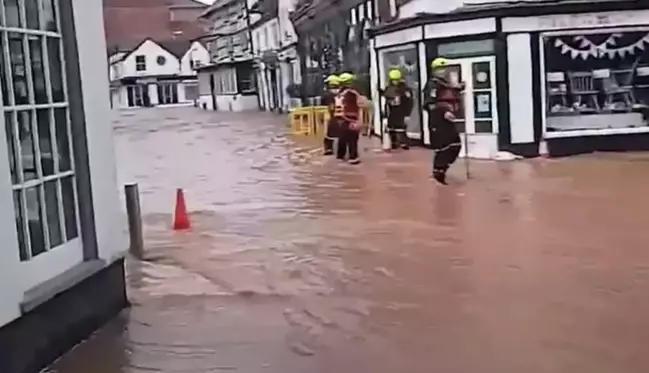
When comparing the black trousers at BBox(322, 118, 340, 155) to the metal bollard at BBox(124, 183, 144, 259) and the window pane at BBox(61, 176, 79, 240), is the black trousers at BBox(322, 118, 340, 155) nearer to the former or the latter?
the metal bollard at BBox(124, 183, 144, 259)

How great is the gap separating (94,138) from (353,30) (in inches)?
1126

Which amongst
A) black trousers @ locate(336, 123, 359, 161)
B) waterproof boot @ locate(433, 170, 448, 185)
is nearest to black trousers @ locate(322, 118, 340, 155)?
black trousers @ locate(336, 123, 359, 161)

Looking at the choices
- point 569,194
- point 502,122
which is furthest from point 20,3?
point 502,122

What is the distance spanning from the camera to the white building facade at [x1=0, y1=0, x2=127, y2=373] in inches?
272

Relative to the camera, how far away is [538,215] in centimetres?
1296

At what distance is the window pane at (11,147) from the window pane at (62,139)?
75 cm

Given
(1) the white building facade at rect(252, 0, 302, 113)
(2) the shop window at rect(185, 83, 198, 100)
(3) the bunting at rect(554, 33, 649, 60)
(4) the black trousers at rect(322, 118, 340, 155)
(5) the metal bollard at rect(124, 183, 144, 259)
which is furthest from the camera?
(2) the shop window at rect(185, 83, 198, 100)

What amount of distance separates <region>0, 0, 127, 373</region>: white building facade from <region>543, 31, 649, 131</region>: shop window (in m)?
14.3

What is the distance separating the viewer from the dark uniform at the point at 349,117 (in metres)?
21.4

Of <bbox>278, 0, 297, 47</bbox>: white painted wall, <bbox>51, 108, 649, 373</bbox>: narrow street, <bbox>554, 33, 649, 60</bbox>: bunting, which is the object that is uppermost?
<bbox>278, 0, 297, 47</bbox>: white painted wall

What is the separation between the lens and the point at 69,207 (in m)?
8.08

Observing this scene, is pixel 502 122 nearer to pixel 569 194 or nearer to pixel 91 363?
pixel 569 194

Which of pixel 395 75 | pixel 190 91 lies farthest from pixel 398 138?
pixel 190 91

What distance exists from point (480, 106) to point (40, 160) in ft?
48.9
